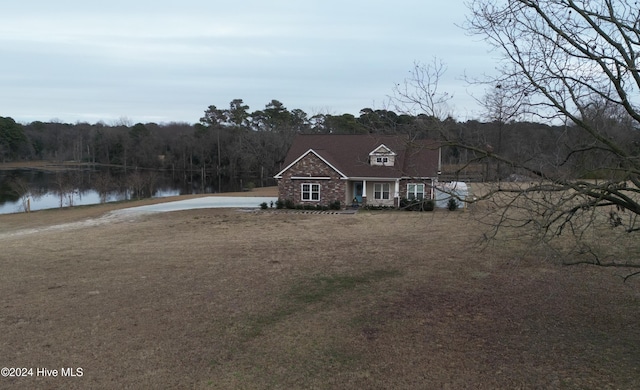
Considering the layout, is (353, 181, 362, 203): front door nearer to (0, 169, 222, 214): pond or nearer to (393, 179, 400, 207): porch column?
(393, 179, 400, 207): porch column

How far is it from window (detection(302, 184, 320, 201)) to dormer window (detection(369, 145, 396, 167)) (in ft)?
13.3

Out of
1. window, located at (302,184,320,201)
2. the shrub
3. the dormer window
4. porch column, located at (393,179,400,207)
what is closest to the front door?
the dormer window

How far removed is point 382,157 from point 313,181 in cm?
495

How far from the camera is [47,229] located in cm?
2166

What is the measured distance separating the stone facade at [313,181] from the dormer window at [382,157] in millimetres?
2710

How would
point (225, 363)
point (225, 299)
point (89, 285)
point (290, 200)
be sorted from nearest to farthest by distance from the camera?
point (225, 363) → point (225, 299) → point (89, 285) → point (290, 200)

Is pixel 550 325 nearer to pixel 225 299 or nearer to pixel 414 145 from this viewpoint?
pixel 414 145

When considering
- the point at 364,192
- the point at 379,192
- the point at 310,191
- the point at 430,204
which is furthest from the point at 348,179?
the point at 430,204

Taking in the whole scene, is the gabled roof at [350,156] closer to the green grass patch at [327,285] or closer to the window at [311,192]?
the window at [311,192]

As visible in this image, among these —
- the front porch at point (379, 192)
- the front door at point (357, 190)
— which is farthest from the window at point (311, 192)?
the front door at point (357, 190)

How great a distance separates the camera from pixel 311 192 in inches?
1170

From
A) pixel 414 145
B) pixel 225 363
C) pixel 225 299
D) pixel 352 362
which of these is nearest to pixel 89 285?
pixel 225 299

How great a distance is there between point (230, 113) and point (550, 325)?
98.2m

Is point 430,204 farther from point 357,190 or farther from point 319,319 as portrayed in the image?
point 357,190
